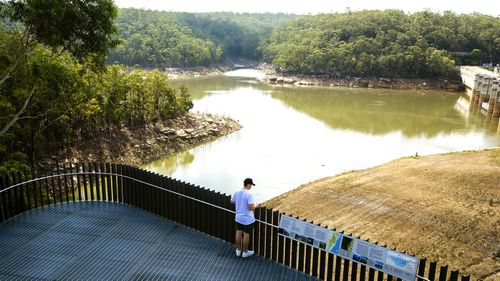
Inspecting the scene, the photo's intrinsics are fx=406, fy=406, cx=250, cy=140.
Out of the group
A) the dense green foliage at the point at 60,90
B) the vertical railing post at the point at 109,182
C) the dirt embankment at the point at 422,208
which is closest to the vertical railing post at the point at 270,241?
the vertical railing post at the point at 109,182

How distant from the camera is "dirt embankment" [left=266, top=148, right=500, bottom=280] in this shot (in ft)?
43.9

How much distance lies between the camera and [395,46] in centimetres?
8525

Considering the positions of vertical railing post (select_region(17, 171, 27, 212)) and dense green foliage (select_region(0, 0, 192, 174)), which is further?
dense green foliage (select_region(0, 0, 192, 174))

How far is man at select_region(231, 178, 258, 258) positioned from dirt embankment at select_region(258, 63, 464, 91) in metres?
75.9

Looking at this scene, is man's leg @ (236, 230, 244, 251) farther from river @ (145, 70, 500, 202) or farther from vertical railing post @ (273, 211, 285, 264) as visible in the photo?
river @ (145, 70, 500, 202)

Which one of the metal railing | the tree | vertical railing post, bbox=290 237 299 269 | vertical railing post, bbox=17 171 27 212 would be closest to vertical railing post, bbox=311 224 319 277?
the metal railing

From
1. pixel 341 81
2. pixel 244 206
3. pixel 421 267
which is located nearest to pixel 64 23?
pixel 244 206

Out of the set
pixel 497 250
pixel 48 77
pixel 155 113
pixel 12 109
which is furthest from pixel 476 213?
pixel 155 113

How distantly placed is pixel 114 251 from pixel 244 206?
10.3ft

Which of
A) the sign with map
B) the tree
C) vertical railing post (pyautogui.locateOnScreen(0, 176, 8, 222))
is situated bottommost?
vertical railing post (pyautogui.locateOnScreen(0, 176, 8, 222))

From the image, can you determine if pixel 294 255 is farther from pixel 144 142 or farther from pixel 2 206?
pixel 144 142

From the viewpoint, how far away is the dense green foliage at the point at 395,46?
81625 millimetres

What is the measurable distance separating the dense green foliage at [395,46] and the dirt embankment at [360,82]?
6.51 ft

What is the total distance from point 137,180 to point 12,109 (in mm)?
9903
